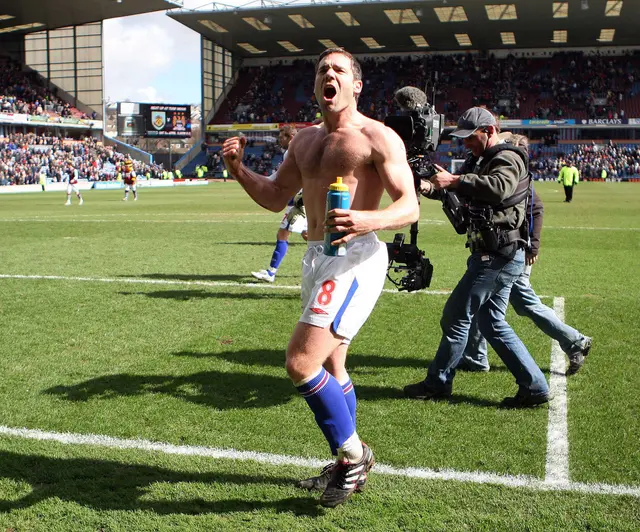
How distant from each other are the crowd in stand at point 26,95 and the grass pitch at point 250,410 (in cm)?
5179

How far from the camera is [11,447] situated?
4.30 meters

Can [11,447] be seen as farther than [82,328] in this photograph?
No

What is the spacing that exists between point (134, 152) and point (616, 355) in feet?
231

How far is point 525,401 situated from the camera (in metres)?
5.12

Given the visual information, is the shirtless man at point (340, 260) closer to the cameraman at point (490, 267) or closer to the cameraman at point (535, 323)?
the cameraman at point (490, 267)

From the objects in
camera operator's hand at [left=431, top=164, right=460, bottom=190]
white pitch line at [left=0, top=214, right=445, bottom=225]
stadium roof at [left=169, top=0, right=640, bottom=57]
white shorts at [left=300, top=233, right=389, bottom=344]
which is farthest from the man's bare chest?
stadium roof at [left=169, top=0, right=640, bottom=57]

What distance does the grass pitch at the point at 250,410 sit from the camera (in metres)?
3.54

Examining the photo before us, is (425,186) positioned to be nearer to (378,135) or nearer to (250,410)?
(378,135)

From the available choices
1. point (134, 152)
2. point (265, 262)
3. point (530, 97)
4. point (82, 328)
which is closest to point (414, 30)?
point (530, 97)

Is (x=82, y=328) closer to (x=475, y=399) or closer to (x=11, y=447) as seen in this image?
(x=11, y=447)

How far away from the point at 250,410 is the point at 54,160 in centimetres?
5310

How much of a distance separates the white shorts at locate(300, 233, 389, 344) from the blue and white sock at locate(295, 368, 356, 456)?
0.26 metres

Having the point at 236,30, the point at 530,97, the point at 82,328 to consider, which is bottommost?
the point at 82,328

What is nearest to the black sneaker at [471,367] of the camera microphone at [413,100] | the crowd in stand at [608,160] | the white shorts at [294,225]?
the camera microphone at [413,100]
